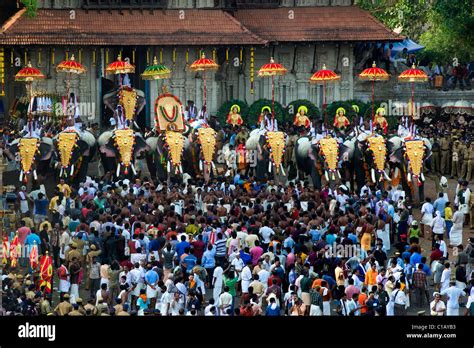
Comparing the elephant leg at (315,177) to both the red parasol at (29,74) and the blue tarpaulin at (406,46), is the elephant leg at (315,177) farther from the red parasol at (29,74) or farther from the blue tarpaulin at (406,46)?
the blue tarpaulin at (406,46)

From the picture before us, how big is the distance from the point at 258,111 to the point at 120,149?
8.93 m

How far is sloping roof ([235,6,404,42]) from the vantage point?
50000 millimetres

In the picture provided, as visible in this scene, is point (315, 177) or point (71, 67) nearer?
point (315, 177)

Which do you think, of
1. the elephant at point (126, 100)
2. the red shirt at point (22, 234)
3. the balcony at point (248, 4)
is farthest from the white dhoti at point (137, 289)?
the balcony at point (248, 4)

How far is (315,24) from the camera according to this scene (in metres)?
50.7

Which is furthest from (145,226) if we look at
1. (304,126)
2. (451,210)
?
(304,126)

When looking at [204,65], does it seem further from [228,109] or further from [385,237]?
[385,237]

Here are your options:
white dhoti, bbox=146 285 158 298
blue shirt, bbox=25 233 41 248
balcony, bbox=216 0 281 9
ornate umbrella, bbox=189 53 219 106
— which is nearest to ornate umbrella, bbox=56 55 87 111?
ornate umbrella, bbox=189 53 219 106

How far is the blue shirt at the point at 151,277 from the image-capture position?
29.7 meters

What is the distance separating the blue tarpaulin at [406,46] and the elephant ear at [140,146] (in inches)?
558

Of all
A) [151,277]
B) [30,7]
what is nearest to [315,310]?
[151,277]

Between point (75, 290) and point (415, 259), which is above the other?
point (415, 259)

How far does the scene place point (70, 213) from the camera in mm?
34500

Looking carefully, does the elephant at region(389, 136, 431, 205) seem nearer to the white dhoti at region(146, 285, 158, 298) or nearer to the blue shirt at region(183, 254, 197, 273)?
the blue shirt at region(183, 254, 197, 273)
